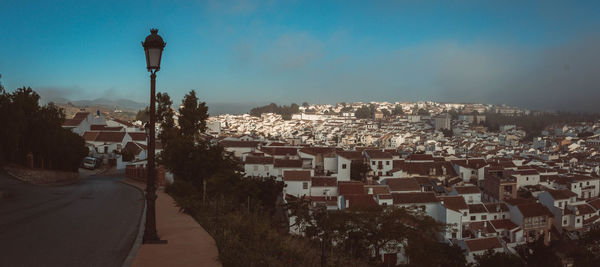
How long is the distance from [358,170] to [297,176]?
1036 centimetres

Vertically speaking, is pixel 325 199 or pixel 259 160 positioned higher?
pixel 259 160

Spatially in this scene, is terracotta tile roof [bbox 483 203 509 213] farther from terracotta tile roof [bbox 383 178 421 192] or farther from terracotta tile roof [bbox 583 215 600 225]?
terracotta tile roof [bbox 583 215 600 225]

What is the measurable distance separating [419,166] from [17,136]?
37.2 metres

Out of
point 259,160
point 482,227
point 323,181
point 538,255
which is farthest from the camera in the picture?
point 259,160

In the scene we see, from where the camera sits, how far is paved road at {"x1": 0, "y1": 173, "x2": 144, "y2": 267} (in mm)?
5320

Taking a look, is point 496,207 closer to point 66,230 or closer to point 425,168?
point 425,168

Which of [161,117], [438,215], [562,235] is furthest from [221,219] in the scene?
[562,235]

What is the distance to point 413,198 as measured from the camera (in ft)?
99.5

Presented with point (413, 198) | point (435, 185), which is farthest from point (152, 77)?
point (435, 185)

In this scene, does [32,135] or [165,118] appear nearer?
[32,135]

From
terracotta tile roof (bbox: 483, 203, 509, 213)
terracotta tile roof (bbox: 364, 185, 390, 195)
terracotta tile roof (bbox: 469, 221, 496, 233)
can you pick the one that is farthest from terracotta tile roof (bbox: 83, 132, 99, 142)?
terracotta tile roof (bbox: 483, 203, 509, 213)

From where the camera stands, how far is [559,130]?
123125 millimetres

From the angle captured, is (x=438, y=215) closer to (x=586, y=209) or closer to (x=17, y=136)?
(x=586, y=209)

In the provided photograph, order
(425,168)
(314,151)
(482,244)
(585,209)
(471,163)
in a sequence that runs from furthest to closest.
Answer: (471,163)
(425,168)
(314,151)
(585,209)
(482,244)
